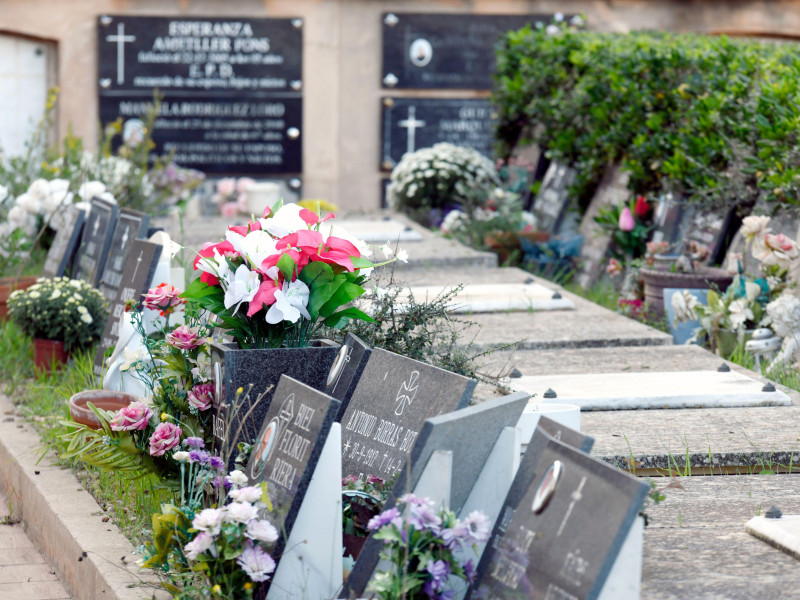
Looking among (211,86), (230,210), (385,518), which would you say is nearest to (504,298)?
(385,518)

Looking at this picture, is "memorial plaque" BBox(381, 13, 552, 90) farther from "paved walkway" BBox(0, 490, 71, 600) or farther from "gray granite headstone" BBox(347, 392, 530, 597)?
"gray granite headstone" BBox(347, 392, 530, 597)

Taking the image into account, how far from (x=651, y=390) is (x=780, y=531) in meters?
1.33

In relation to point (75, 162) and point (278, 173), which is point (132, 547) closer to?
point (75, 162)

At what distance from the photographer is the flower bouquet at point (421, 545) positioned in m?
2.13

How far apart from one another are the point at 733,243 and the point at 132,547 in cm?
397

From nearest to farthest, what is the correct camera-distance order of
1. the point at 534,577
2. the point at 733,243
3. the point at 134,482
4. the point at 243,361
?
the point at 534,577, the point at 243,361, the point at 134,482, the point at 733,243

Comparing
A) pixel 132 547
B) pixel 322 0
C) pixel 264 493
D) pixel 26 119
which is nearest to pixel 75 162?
pixel 26 119

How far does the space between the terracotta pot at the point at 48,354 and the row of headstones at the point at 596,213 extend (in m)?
3.30

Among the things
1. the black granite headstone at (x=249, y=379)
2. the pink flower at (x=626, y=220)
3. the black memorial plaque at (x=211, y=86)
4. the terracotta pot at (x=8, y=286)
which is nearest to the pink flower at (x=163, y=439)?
the black granite headstone at (x=249, y=379)

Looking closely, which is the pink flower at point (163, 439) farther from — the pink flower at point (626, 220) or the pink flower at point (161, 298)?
the pink flower at point (626, 220)

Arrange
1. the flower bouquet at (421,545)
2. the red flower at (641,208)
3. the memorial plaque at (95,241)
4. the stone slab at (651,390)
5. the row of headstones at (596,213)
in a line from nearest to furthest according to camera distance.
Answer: the flower bouquet at (421,545)
the stone slab at (651,390)
the memorial plaque at (95,241)
the row of headstones at (596,213)
the red flower at (641,208)

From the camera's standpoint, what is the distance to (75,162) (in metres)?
7.15

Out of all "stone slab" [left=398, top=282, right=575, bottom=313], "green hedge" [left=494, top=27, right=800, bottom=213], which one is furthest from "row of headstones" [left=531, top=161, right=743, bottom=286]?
"stone slab" [left=398, top=282, right=575, bottom=313]

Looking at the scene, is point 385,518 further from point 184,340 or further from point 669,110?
point 669,110
